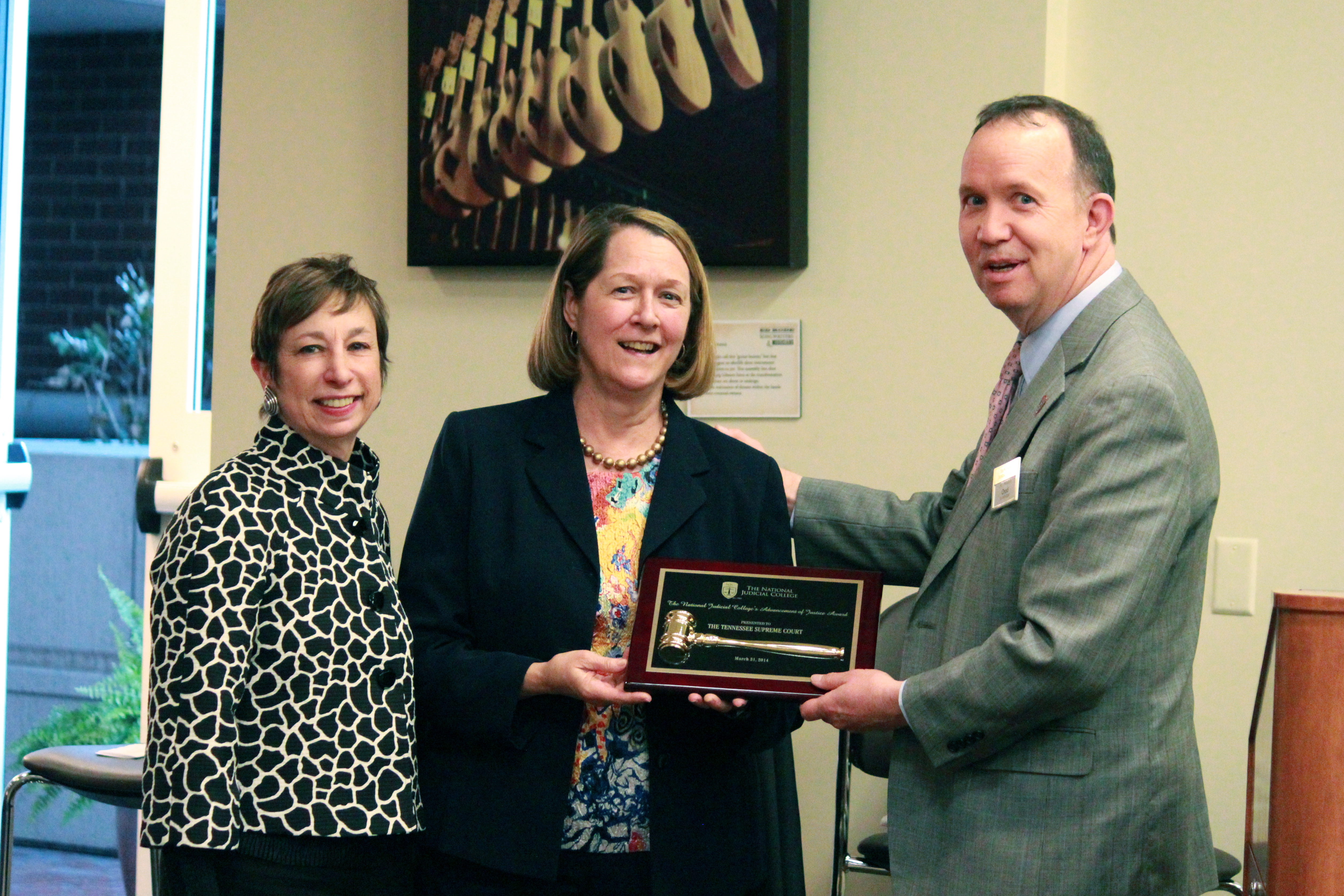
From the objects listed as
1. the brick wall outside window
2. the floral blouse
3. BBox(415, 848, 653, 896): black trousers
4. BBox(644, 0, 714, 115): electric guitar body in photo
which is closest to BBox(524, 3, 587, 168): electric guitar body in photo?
BBox(644, 0, 714, 115): electric guitar body in photo

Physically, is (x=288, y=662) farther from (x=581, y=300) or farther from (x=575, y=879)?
(x=581, y=300)

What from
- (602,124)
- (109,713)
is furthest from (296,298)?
(109,713)

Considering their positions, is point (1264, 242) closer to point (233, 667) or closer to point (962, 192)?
point (962, 192)

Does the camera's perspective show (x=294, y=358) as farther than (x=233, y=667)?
Yes

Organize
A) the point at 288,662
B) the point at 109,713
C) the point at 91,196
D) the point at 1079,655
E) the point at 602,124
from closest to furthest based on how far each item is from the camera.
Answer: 1. the point at 1079,655
2. the point at 288,662
3. the point at 602,124
4. the point at 109,713
5. the point at 91,196

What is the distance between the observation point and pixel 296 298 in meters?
2.00

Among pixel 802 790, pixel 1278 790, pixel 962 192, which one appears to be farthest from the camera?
pixel 802 790

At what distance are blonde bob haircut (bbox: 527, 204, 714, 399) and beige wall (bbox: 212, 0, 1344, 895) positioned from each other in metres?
0.89

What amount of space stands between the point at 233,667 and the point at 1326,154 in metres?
2.54

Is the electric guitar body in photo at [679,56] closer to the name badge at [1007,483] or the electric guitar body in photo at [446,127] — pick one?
the electric guitar body in photo at [446,127]

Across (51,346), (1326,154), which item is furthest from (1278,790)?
(51,346)

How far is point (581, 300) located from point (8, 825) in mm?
1880

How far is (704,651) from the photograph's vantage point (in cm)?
196

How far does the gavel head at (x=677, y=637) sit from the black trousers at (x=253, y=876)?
0.51 meters
